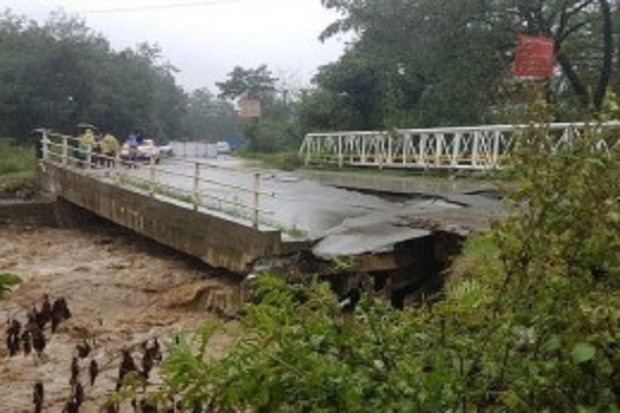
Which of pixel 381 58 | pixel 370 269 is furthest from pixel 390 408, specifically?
pixel 381 58

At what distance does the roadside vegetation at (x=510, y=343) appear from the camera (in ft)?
9.24

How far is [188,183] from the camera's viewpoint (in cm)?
1869

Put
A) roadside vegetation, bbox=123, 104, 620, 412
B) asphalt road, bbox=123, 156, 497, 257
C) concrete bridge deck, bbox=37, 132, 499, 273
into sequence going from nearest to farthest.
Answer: roadside vegetation, bbox=123, 104, 620, 412 → asphalt road, bbox=123, 156, 497, 257 → concrete bridge deck, bbox=37, 132, 499, 273

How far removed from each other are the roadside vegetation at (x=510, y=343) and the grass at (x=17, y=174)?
18.2 meters

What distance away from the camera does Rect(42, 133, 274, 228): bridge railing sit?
1144cm

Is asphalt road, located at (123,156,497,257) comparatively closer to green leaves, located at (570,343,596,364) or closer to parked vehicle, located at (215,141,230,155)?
green leaves, located at (570,343,596,364)

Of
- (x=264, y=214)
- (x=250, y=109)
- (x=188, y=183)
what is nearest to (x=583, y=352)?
(x=264, y=214)

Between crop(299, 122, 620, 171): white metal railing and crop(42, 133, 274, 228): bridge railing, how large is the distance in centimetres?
316

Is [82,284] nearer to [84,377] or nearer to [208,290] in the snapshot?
[208,290]

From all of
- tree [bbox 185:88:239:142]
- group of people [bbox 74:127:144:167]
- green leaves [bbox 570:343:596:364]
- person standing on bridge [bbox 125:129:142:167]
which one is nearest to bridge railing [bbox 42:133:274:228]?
group of people [bbox 74:127:144:167]

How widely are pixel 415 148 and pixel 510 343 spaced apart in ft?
53.7

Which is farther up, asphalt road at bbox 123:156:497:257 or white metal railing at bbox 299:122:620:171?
white metal railing at bbox 299:122:620:171

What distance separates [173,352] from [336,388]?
0.64 metres

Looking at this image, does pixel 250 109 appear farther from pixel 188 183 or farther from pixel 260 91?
pixel 260 91
